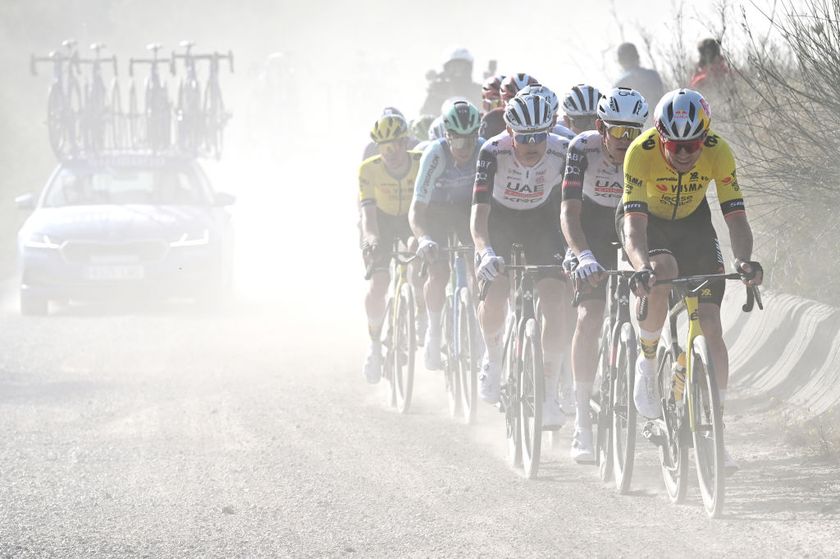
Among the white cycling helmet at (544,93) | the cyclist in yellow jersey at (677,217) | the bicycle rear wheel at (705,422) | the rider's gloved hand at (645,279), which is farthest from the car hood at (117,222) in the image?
the bicycle rear wheel at (705,422)

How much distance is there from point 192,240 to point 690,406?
1105cm

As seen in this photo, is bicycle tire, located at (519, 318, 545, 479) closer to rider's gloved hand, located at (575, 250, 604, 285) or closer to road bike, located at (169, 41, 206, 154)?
rider's gloved hand, located at (575, 250, 604, 285)

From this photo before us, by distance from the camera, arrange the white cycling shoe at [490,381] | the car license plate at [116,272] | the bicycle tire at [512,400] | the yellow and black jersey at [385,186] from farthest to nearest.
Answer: the car license plate at [116,272], the yellow and black jersey at [385,186], the white cycling shoe at [490,381], the bicycle tire at [512,400]

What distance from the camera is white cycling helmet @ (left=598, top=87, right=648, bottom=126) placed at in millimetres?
7348

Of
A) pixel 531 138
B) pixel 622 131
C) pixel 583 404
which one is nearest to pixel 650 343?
pixel 583 404

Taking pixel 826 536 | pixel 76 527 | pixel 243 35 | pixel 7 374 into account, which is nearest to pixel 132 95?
pixel 7 374

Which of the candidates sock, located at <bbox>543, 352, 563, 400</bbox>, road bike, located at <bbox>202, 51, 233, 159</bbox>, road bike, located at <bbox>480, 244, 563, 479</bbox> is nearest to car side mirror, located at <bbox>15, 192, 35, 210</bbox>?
road bike, located at <bbox>202, 51, 233, 159</bbox>

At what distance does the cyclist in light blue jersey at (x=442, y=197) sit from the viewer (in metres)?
9.29

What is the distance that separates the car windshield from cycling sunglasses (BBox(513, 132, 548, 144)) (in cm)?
999

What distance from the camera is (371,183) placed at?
10727 mm

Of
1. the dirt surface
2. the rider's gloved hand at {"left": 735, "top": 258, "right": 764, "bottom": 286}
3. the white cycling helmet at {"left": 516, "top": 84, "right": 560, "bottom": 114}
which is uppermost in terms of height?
the white cycling helmet at {"left": 516, "top": 84, "right": 560, "bottom": 114}

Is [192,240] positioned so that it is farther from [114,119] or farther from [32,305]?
[114,119]

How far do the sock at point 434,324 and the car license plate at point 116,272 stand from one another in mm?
6902

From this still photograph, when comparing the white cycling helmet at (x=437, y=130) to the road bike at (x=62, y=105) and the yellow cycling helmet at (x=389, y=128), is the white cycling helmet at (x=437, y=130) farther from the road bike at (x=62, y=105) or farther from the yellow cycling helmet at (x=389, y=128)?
the road bike at (x=62, y=105)
